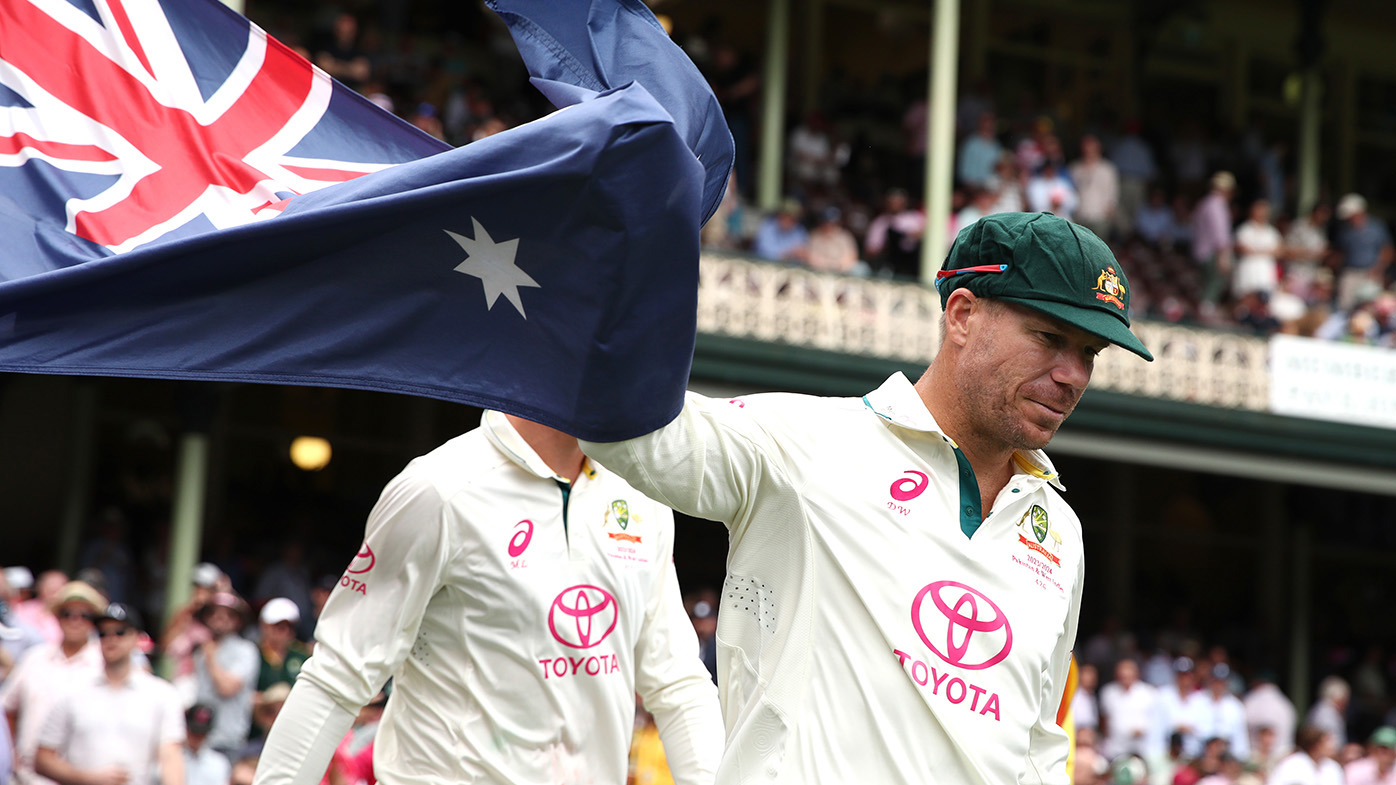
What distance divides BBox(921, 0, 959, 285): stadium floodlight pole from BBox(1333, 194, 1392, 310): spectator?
17.8 ft

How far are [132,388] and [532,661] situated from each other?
14748 mm

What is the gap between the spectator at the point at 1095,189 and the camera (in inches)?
726

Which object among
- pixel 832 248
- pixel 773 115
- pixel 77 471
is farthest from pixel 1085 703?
pixel 77 471

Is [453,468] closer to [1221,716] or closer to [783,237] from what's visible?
[1221,716]

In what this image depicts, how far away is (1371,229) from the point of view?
65.0 ft

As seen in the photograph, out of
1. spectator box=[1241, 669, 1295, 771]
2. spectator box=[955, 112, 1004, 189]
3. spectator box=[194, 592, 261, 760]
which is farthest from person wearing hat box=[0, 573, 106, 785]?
spectator box=[955, 112, 1004, 189]

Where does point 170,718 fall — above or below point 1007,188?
below

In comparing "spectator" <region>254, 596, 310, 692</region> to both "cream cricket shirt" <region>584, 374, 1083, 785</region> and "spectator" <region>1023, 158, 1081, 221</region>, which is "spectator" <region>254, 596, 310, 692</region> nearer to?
"cream cricket shirt" <region>584, 374, 1083, 785</region>

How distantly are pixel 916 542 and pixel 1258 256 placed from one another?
17.2 meters

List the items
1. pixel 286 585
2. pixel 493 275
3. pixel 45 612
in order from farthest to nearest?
1. pixel 286 585
2. pixel 45 612
3. pixel 493 275

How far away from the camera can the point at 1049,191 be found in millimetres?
16984

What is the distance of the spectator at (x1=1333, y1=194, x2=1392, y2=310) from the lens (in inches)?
760

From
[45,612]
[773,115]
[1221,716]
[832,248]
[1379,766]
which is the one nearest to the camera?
[45,612]

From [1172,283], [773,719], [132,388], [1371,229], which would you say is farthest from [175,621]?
[1371,229]
